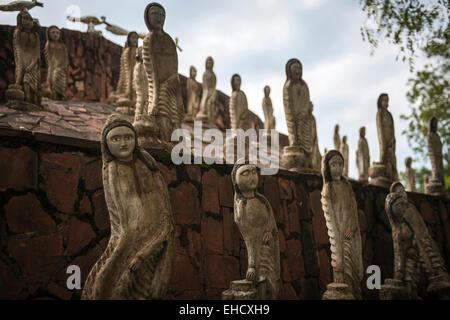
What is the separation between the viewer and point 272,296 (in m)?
4.80

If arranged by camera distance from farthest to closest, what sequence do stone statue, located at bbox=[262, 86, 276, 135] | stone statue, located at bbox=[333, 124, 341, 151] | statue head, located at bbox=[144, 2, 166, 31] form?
stone statue, located at bbox=[333, 124, 341, 151] → stone statue, located at bbox=[262, 86, 276, 135] → statue head, located at bbox=[144, 2, 166, 31]

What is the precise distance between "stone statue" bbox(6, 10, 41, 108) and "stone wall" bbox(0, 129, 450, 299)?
16.4 feet

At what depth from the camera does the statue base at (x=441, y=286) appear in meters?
6.99

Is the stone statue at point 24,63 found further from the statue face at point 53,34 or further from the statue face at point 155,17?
the statue face at point 155,17

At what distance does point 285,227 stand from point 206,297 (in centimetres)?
200

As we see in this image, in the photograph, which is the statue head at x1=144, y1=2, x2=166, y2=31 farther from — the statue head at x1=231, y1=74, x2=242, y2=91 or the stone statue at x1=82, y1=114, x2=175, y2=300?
the statue head at x1=231, y1=74, x2=242, y2=91

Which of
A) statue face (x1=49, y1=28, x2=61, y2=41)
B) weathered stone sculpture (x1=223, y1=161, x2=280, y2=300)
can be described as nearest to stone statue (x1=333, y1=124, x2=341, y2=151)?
statue face (x1=49, y1=28, x2=61, y2=41)

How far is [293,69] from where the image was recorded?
8.52 meters

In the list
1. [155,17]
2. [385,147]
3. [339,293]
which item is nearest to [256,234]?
[339,293]

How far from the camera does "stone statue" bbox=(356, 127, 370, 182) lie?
14969mm

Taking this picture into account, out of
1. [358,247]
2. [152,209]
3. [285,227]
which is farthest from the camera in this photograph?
[285,227]

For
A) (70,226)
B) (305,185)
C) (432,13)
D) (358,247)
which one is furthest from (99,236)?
(432,13)

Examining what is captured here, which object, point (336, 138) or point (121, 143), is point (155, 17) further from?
point (336, 138)
